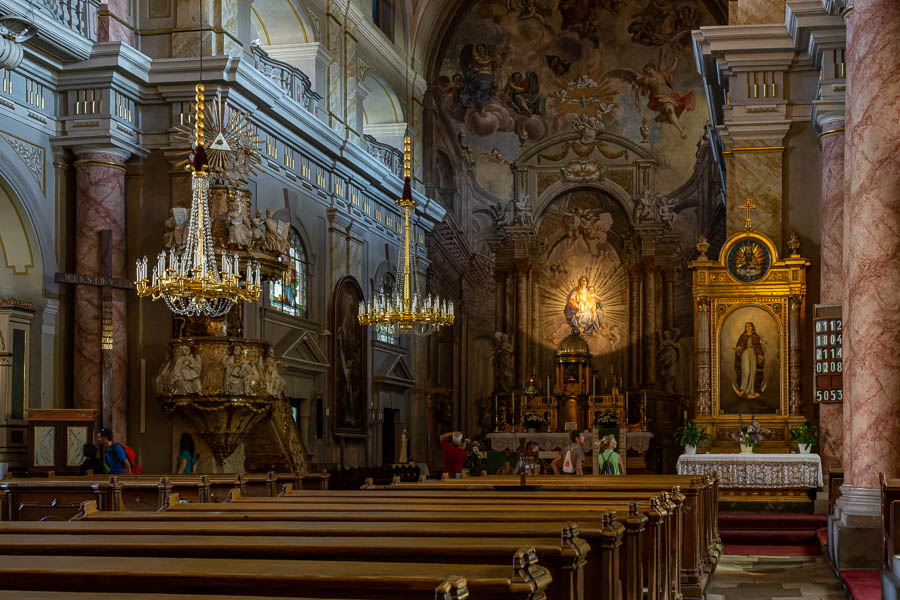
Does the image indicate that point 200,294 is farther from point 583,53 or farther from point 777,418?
point 583,53

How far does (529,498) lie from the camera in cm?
847

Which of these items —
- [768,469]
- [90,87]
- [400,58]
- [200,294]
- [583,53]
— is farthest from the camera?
[583,53]

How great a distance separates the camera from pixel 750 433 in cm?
1588

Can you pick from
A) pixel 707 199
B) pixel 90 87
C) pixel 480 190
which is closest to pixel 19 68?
pixel 90 87

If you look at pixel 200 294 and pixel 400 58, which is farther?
pixel 400 58

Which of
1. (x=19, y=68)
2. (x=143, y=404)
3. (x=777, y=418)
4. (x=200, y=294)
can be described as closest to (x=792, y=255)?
(x=777, y=418)

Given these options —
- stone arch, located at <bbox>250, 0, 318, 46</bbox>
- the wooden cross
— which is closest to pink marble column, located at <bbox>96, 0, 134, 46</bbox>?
the wooden cross

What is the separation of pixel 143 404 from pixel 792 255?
9.58m

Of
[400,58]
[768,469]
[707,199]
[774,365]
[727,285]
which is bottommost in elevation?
[768,469]

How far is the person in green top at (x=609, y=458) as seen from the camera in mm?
16594

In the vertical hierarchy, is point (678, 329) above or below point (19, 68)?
below

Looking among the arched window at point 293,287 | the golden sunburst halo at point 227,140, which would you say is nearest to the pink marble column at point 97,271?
the golden sunburst halo at point 227,140

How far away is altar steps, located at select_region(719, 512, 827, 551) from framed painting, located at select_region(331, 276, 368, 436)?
27.4 ft

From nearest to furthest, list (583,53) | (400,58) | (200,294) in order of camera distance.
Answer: (200,294) → (400,58) → (583,53)
